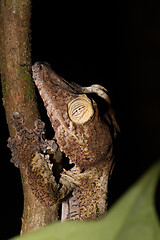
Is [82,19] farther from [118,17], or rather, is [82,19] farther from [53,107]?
[53,107]

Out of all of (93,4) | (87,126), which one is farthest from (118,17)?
(87,126)

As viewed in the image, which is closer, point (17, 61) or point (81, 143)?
point (17, 61)

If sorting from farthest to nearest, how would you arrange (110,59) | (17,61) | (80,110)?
(110,59) → (80,110) → (17,61)

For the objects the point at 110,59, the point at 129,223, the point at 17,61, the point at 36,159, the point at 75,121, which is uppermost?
the point at 110,59

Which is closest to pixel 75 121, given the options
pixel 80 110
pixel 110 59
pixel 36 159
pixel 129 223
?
pixel 80 110

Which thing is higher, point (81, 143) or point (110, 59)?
point (110, 59)

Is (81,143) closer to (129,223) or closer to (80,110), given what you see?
(80,110)

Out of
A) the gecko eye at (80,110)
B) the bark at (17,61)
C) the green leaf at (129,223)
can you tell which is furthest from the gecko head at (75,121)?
the green leaf at (129,223)

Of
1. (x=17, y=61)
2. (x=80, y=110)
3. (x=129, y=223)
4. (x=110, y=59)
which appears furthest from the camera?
(x=110, y=59)
